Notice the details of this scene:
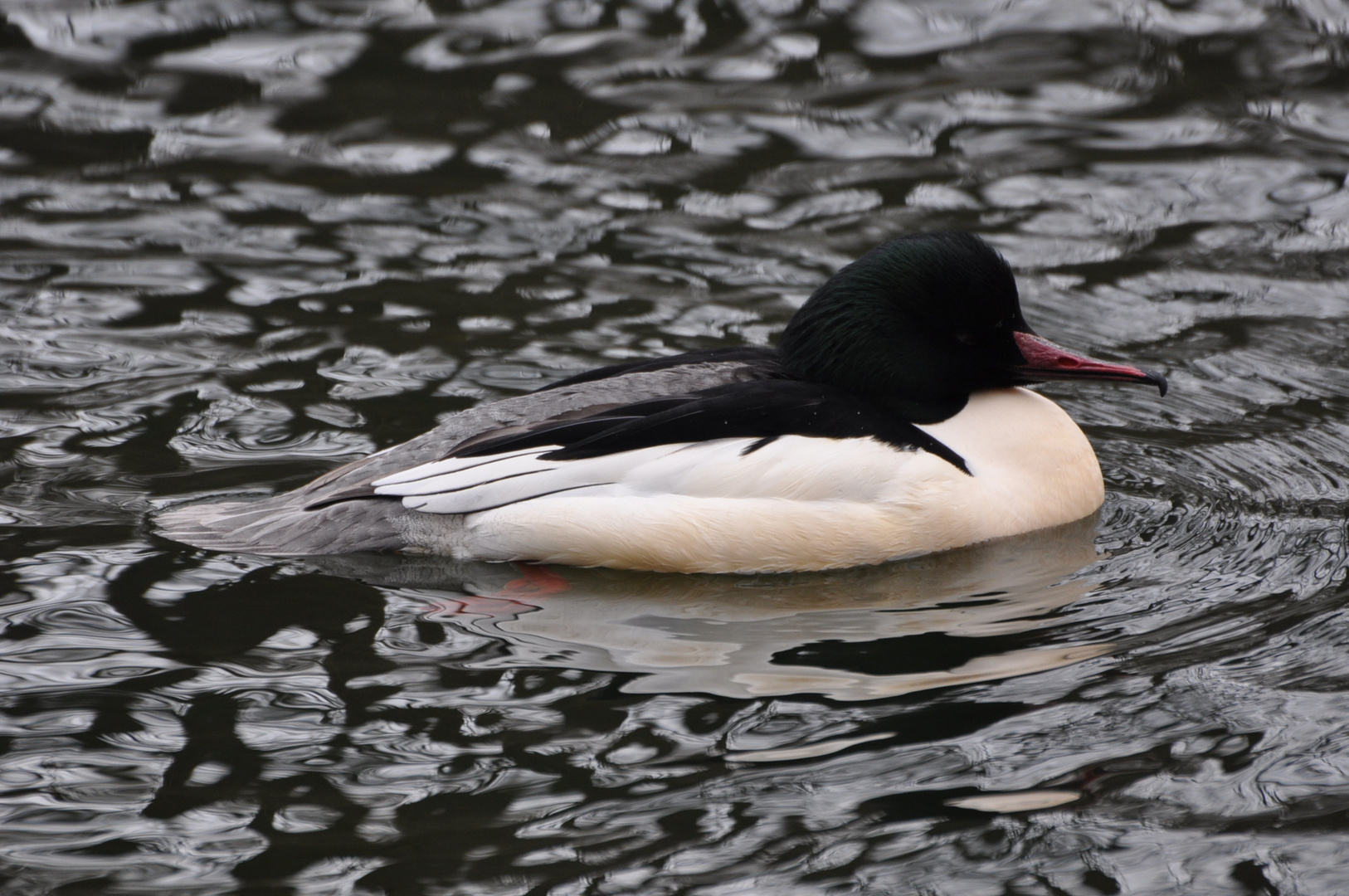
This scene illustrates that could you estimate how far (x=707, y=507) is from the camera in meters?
5.81

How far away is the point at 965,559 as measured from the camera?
6.07 metres

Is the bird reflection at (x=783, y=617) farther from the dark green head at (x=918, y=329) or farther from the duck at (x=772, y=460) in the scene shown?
the dark green head at (x=918, y=329)

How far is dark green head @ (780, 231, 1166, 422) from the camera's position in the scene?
604 centimetres

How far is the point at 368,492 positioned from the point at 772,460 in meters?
1.55

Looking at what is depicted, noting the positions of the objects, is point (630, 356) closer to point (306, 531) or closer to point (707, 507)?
point (707, 507)

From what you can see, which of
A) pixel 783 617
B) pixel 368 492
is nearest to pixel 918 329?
pixel 783 617

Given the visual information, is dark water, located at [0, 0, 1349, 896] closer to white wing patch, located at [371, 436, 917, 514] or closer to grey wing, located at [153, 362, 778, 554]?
grey wing, located at [153, 362, 778, 554]

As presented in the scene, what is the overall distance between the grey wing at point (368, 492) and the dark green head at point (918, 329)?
27 centimetres

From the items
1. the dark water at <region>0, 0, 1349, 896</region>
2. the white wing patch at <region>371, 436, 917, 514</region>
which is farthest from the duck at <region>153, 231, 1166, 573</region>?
the dark water at <region>0, 0, 1349, 896</region>

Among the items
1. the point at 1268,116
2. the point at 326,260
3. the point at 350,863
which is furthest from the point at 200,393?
the point at 1268,116

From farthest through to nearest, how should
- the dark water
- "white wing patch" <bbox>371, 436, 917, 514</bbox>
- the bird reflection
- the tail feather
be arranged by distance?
the tail feather < "white wing patch" <bbox>371, 436, 917, 514</bbox> < the bird reflection < the dark water

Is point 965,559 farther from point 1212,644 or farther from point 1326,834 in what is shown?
point 1326,834

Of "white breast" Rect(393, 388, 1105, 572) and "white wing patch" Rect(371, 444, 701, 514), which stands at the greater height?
"white wing patch" Rect(371, 444, 701, 514)

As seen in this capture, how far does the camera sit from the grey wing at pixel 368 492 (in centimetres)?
596
